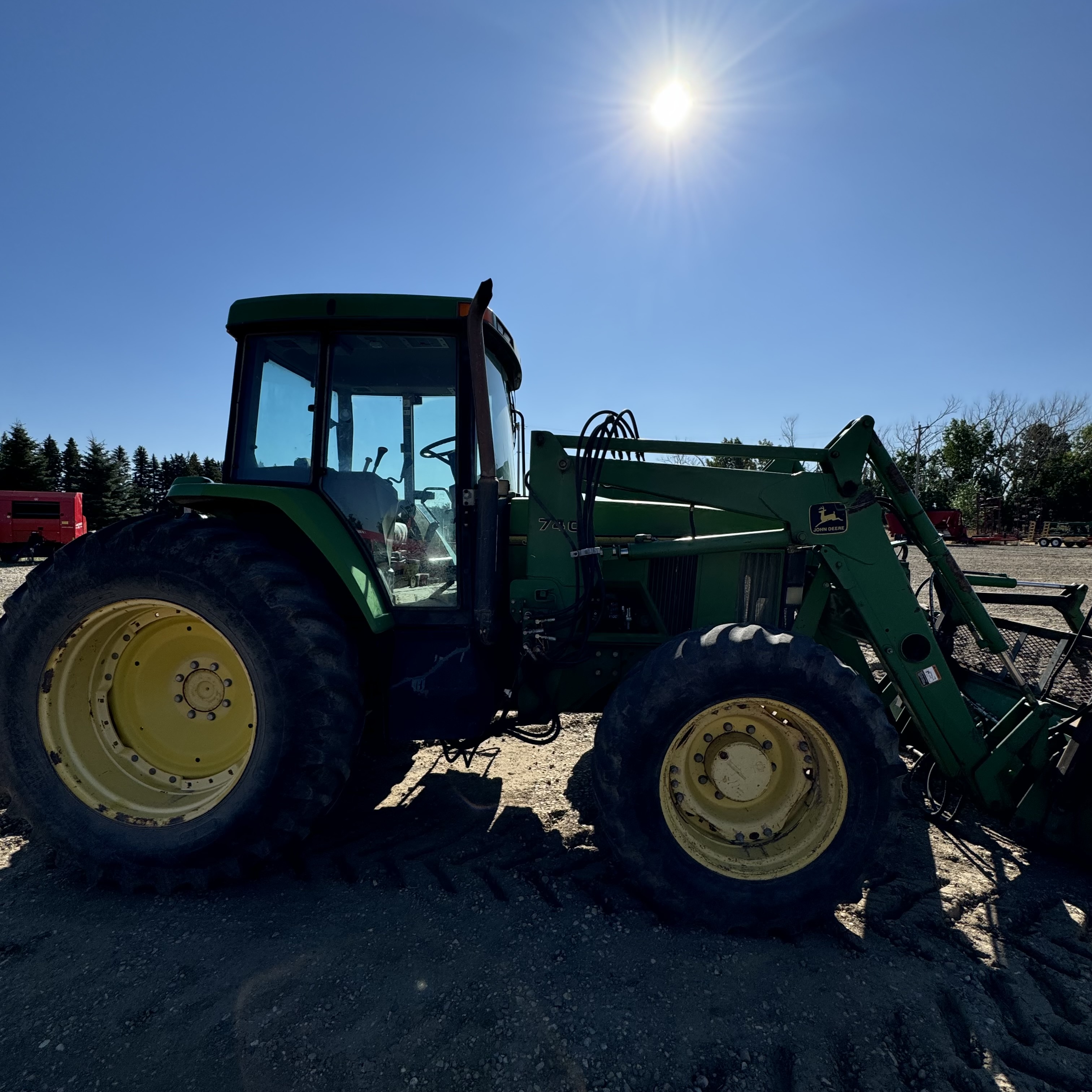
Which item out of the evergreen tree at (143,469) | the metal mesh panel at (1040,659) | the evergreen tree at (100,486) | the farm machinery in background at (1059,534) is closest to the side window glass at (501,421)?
the metal mesh panel at (1040,659)

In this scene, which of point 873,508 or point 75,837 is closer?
point 75,837

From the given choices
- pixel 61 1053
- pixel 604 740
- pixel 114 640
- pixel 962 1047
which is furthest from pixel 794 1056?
pixel 114 640

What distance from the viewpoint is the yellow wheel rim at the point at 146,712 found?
9.24 ft

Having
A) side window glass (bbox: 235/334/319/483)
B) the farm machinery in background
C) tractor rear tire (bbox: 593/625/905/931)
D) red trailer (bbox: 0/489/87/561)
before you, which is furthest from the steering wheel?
the farm machinery in background

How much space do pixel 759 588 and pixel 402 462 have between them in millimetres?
1925

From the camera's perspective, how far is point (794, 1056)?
1.91 meters

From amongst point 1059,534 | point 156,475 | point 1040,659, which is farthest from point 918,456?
point 156,475

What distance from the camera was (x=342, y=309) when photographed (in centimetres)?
298

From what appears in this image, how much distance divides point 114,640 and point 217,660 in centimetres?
46

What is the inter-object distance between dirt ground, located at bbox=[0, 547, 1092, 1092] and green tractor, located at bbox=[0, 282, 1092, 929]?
0.76 feet

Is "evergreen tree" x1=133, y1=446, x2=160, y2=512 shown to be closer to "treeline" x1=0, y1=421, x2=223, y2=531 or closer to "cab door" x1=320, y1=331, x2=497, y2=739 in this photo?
"treeline" x1=0, y1=421, x2=223, y2=531

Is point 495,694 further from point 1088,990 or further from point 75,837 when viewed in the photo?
point 1088,990

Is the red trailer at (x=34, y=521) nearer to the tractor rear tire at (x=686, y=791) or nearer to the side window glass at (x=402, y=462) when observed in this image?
the side window glass at (x=402, y=462)

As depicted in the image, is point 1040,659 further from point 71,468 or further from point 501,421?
point 71,468
